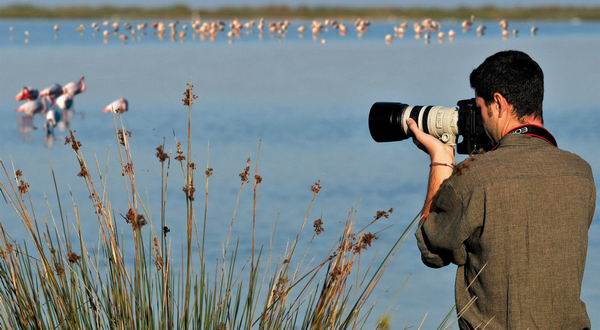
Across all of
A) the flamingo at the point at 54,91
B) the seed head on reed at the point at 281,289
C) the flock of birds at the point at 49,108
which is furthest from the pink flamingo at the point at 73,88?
the seed head on reed at the point at 281,289

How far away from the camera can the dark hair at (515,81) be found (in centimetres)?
282

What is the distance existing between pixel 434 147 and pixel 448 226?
0.89 ft

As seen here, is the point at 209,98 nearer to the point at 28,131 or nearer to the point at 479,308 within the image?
the point at 28,131

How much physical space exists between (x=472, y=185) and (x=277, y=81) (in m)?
16.8

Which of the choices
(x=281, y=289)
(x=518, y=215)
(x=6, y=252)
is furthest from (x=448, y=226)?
(x=6, y=252)

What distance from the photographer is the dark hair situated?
2.82 m

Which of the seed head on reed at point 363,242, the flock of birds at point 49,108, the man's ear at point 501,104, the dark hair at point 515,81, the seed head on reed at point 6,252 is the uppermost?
the dark hair at point 515,81

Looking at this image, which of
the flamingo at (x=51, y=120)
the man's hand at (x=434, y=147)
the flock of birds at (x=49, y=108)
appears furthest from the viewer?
the flock of birds at (x=49, y=108)

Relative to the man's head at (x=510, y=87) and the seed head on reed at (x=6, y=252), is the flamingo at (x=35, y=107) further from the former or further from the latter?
the man's head at (x=510, y=87)

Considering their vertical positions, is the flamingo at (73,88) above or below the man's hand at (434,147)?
below

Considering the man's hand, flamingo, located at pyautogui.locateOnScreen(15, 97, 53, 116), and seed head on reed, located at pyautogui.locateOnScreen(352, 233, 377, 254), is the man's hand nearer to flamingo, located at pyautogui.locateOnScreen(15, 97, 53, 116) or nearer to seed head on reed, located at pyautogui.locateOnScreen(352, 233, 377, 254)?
seed head on reed, located at pyautogui.locateOnScreen(352, 233, 377, 254)

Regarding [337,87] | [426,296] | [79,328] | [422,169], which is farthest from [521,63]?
[337,87]

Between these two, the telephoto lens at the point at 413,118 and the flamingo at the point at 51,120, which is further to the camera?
the flamingo at the point at 51,120

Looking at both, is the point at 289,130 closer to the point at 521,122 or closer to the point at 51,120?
the point at 51,120
